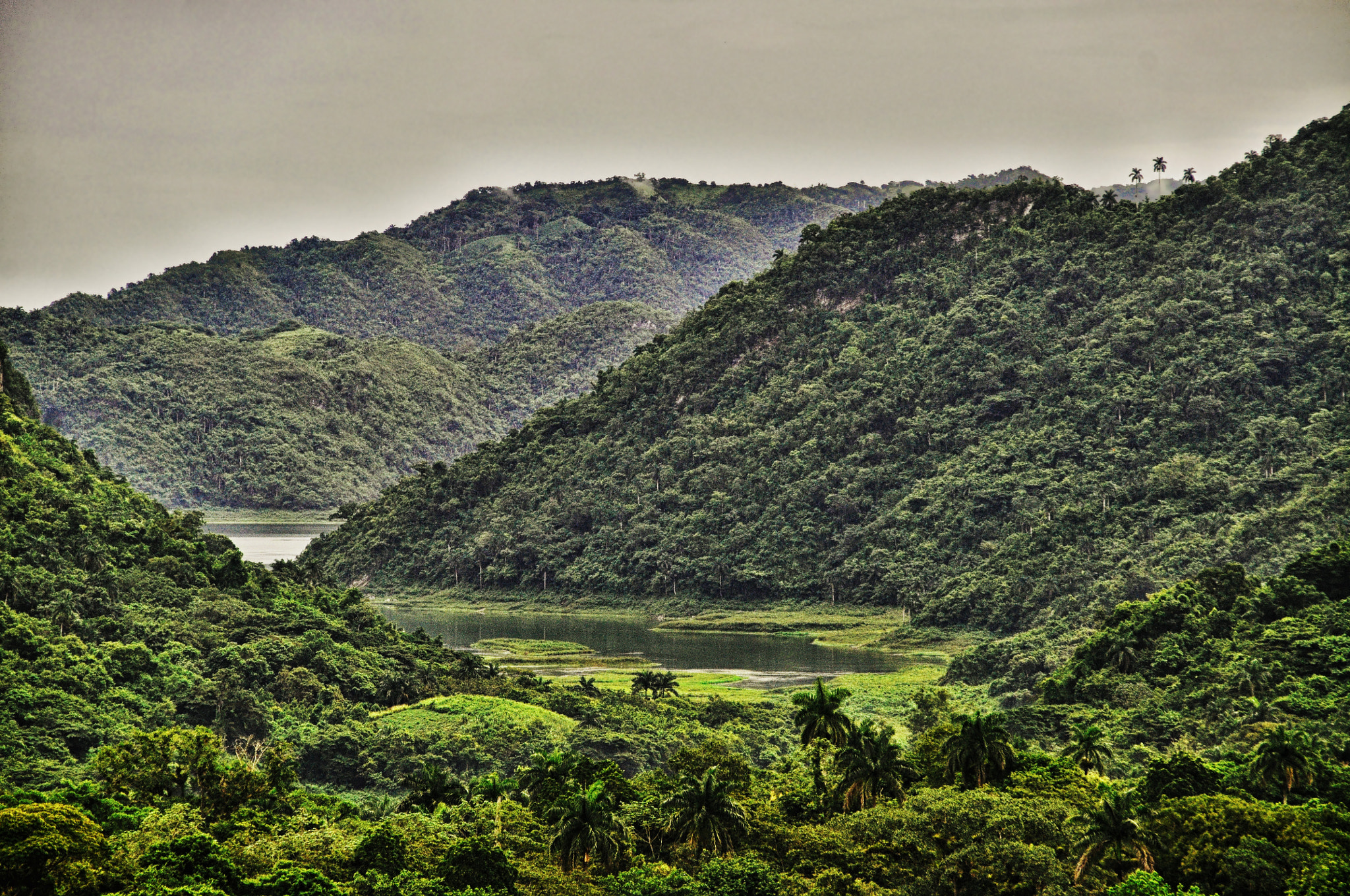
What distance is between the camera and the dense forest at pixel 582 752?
140ft

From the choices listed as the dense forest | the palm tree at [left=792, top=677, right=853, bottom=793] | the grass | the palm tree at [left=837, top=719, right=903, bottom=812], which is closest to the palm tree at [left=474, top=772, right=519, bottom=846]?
the dense forest

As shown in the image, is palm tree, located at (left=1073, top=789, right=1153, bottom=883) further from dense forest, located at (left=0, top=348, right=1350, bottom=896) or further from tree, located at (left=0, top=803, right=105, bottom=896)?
tree, located at (left=0, top=803, right=105, bottom=896)

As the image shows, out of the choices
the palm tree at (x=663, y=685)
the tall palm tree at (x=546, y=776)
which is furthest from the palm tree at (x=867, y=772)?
the palm tree at (x=663, y=685)

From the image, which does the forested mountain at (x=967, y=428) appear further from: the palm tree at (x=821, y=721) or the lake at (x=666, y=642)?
the palm tree at (x=821, y=721)

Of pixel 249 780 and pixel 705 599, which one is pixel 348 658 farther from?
pixel 705 599

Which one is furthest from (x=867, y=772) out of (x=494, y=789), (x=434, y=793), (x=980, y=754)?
(x=434, y=793)

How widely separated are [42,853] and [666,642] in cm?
9594

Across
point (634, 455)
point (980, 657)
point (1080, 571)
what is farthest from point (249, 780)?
point (634, 455)

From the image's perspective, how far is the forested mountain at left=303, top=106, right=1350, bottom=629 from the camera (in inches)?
5002

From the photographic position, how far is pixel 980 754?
171ft

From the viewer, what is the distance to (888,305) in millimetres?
185000

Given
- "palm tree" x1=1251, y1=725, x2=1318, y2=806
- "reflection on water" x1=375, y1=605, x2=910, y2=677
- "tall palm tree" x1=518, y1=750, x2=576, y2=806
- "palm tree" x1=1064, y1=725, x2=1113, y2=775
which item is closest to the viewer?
"palm tree" x1=1251, y1=725, x2=1318, y2=806

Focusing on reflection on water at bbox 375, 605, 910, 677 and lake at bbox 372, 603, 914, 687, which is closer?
lake at bbox 372, 603, 914, 687

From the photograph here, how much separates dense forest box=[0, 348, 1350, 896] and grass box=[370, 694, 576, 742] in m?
0.31
